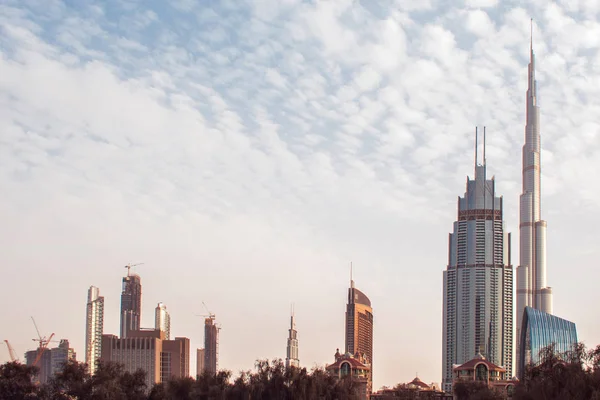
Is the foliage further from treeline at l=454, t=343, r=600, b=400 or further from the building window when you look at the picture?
the building window

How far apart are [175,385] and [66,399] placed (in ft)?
33.3

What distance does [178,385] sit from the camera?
87.7 metres

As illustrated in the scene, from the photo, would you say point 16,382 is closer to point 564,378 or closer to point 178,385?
point 178,385

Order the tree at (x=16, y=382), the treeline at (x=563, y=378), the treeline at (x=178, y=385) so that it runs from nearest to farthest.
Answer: the treeline at (x=563, y=378) → the treeline at (x=178, y=385) → the tree at (x=16, y=382)

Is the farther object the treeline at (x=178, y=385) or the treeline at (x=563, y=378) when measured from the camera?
the treeline at (x=178, y=385)

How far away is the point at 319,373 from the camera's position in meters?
83.9

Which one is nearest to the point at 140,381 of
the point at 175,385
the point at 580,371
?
the point at 175,385

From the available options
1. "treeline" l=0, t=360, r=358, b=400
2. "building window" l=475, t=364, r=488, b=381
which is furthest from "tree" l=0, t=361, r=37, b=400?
"building window" l=475, t=364, r=488, b=381

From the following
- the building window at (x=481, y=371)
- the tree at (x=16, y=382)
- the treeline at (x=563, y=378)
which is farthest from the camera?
the building window at (x=481, y=371)

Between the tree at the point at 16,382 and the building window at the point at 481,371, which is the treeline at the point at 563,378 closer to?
the tree at the point at 16,382

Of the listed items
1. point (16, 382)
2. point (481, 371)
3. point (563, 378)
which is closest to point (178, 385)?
point (16, 382)

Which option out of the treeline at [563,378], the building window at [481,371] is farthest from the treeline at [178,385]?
the building window at [481,371]

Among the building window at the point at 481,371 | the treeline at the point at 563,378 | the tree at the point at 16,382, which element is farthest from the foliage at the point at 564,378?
the building window at the point at 481,371

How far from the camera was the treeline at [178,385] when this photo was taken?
82375mm
